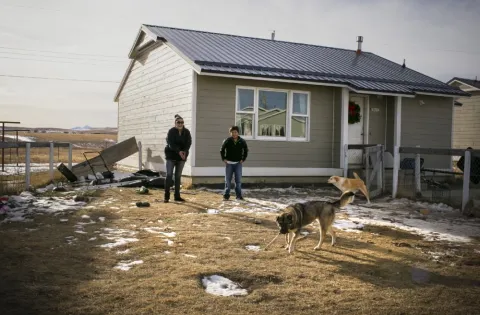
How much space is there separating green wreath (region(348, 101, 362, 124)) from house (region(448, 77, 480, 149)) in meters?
12.0

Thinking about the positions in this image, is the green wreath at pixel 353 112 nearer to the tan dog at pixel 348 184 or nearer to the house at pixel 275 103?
the house at pixel 275 103

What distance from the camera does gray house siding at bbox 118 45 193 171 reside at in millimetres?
14680

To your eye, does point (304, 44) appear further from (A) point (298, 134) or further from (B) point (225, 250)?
(B) point (225, 250)

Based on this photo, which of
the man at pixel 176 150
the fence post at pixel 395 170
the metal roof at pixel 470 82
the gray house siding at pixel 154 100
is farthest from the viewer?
the metal roof at pixel 470 82

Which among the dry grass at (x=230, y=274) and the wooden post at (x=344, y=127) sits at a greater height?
the wooden post at (x=344, y=127)

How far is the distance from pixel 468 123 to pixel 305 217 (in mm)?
23490

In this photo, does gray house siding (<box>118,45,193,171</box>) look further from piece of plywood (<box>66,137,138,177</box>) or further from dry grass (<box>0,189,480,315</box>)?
dry grass (<box>0,189,480,315</box>)

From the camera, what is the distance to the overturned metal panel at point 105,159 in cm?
1485

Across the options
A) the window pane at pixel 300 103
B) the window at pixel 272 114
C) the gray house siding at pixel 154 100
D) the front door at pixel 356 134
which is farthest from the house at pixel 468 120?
the gray house siding at pixel 154 100

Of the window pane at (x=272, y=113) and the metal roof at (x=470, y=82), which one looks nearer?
the window pane at (x=272, y=113)

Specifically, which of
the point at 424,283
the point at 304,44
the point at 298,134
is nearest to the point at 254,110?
the point at 298,134

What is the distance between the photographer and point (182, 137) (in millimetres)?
10914

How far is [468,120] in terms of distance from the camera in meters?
26.4

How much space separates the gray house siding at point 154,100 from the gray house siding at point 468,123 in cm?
1778
